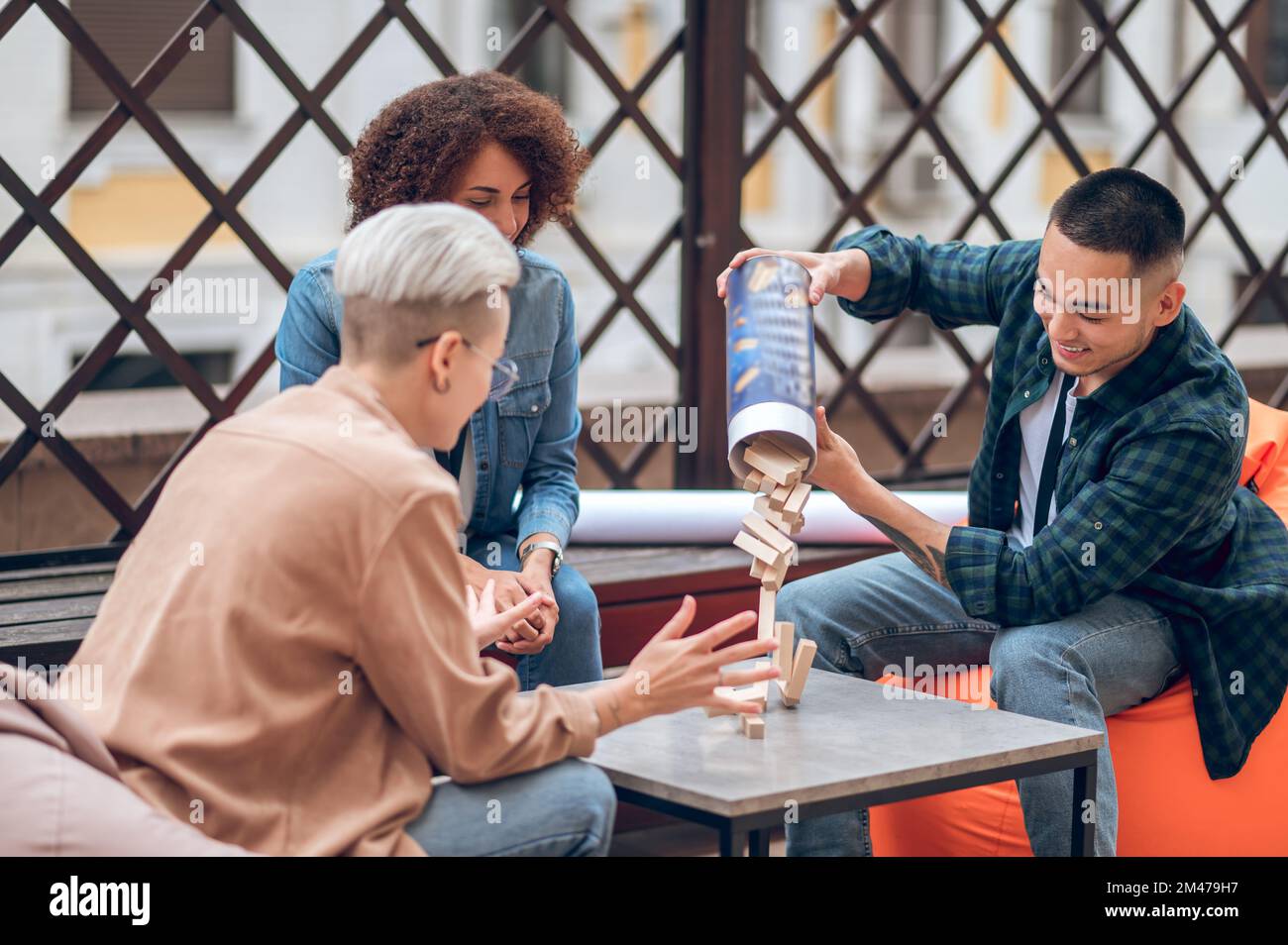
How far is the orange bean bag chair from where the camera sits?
7.01 ft

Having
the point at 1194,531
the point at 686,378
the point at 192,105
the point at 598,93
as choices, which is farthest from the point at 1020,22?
the point at 1194,531

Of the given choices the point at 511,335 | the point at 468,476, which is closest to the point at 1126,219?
the point at 511,335

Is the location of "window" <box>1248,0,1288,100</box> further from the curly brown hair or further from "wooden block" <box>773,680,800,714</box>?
"wooden block" <box>773,680,800,714</box>

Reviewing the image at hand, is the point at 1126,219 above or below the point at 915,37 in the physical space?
below

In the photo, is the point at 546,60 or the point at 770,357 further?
the point at 546,60

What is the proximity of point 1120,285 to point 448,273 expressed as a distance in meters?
Answer: 0.93

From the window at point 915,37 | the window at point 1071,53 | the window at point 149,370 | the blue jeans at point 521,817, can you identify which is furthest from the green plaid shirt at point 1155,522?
the window at point 1071,53

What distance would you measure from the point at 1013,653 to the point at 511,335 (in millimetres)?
781

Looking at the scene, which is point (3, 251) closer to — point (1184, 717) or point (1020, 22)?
point (1184, 717)

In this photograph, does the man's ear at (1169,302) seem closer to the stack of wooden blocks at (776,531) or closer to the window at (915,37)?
the stack of wooden blocks at (776,531)

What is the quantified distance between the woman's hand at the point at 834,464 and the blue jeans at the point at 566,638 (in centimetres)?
39

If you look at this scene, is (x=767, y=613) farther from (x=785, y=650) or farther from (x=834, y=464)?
(x=834, y=464)

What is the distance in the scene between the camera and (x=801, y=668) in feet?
6.20

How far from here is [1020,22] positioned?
1545 centimetres
